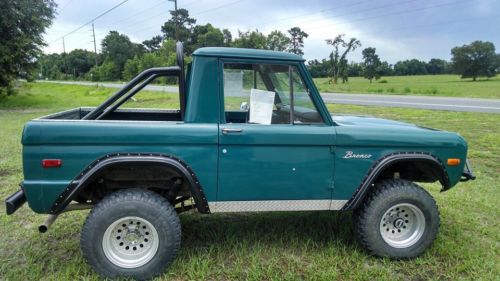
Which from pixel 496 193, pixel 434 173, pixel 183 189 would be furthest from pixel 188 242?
pixel 496 193

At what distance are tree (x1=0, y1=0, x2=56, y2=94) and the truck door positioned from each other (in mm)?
20704

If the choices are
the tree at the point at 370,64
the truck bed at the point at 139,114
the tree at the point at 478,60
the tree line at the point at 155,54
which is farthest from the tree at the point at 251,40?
the truck bed at the point at 139,114

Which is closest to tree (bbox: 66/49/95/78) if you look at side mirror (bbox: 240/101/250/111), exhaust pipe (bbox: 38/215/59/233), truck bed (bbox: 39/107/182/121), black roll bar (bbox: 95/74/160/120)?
truck bed (bbox: 39/107/182/121)

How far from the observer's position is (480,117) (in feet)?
42.5

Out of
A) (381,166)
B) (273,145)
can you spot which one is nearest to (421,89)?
(381,166)

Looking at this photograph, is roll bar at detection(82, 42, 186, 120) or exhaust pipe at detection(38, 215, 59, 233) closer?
exhaust pipe at detection(38, 215, 59, 233)

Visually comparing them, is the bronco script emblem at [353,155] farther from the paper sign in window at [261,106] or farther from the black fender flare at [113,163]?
the black fender flare at [113,163]

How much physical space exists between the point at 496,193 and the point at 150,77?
4.87 meters

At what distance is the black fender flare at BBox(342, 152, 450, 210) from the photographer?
11.3ft

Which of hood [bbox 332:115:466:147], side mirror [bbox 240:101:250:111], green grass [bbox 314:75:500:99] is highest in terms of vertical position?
side mirror [bbox 240:101:250:111]

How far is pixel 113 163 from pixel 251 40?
50323 millimetres

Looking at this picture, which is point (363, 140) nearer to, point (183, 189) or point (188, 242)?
point (183, 189)

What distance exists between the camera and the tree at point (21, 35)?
786 inches

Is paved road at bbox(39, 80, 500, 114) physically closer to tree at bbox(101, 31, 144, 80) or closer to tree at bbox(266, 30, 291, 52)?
tree at bbox(266, 30, 291, 52)
